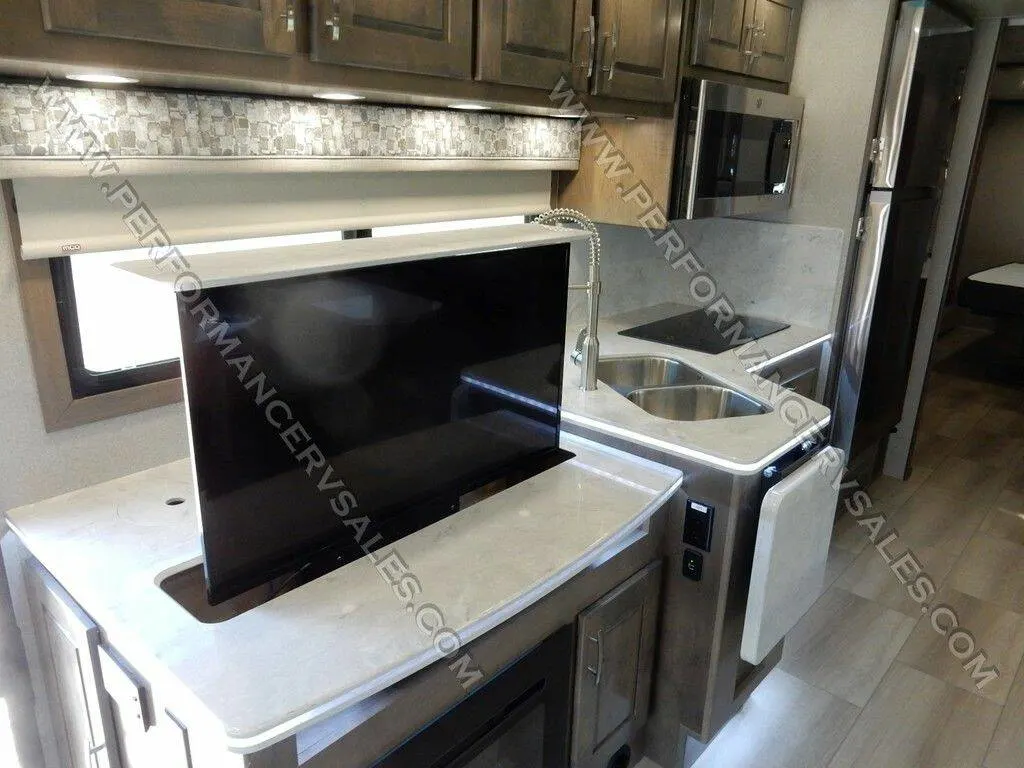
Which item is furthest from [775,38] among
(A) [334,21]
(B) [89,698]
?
(B) [89,698]

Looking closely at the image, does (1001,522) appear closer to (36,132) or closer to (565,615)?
(565,615)

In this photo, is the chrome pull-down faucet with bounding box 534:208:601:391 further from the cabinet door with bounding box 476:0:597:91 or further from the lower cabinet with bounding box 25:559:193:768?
the lower cabinet with bounding box 25:559:193:768

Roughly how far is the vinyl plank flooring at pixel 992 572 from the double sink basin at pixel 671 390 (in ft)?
4.77

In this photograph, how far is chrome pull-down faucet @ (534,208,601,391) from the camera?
6.19ft

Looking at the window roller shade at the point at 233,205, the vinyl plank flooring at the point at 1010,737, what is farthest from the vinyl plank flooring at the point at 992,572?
the window roller shade at the point at 233,205

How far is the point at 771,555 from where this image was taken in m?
1.71

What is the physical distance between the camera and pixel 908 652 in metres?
2.43

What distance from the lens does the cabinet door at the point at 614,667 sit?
5.04 ft

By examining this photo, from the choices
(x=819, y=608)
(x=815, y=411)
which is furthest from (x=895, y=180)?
(x=819, y=608)

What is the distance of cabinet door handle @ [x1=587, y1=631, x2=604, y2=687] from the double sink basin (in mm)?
837

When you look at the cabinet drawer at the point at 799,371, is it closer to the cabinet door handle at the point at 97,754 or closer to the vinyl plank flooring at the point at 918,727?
the vinyl plank flooring at the point at 918,727

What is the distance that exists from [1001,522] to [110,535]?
3.68m

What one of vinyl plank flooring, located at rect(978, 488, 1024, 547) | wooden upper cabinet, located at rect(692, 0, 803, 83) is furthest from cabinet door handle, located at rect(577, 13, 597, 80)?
vinyl plank flooring, located at rect(978, 488, 1024, 547)

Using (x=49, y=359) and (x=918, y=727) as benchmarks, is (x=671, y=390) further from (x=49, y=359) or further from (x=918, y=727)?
(x=49, y=359)
